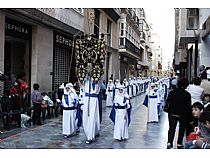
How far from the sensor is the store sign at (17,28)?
1226 centimetres

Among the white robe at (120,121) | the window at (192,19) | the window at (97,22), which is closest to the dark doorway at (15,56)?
the window at (97,22)

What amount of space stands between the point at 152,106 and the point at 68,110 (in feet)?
15.5

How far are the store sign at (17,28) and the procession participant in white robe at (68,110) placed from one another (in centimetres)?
437

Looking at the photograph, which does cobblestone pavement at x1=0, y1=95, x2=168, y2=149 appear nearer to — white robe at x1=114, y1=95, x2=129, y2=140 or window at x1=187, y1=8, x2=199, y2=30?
white robe at x1=114, y1=95, x2=129, y2=140

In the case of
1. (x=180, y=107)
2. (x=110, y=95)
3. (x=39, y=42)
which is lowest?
(x=110, y=95)

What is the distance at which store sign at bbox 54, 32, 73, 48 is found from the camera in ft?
53.1

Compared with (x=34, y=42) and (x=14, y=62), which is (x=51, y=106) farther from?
(x=14, y=62)

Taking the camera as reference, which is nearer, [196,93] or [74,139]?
[196,93]

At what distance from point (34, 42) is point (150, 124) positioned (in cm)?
592

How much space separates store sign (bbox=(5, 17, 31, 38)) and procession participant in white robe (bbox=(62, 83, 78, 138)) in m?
4.37

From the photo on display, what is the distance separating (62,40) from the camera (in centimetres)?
1705

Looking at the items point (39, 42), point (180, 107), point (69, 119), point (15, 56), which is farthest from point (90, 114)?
point (15, 56)

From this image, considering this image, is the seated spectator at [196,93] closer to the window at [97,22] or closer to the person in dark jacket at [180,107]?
the person in dark jacket at [180,107]

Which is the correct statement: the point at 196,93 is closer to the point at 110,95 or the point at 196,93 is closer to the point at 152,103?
the point at 152,103
